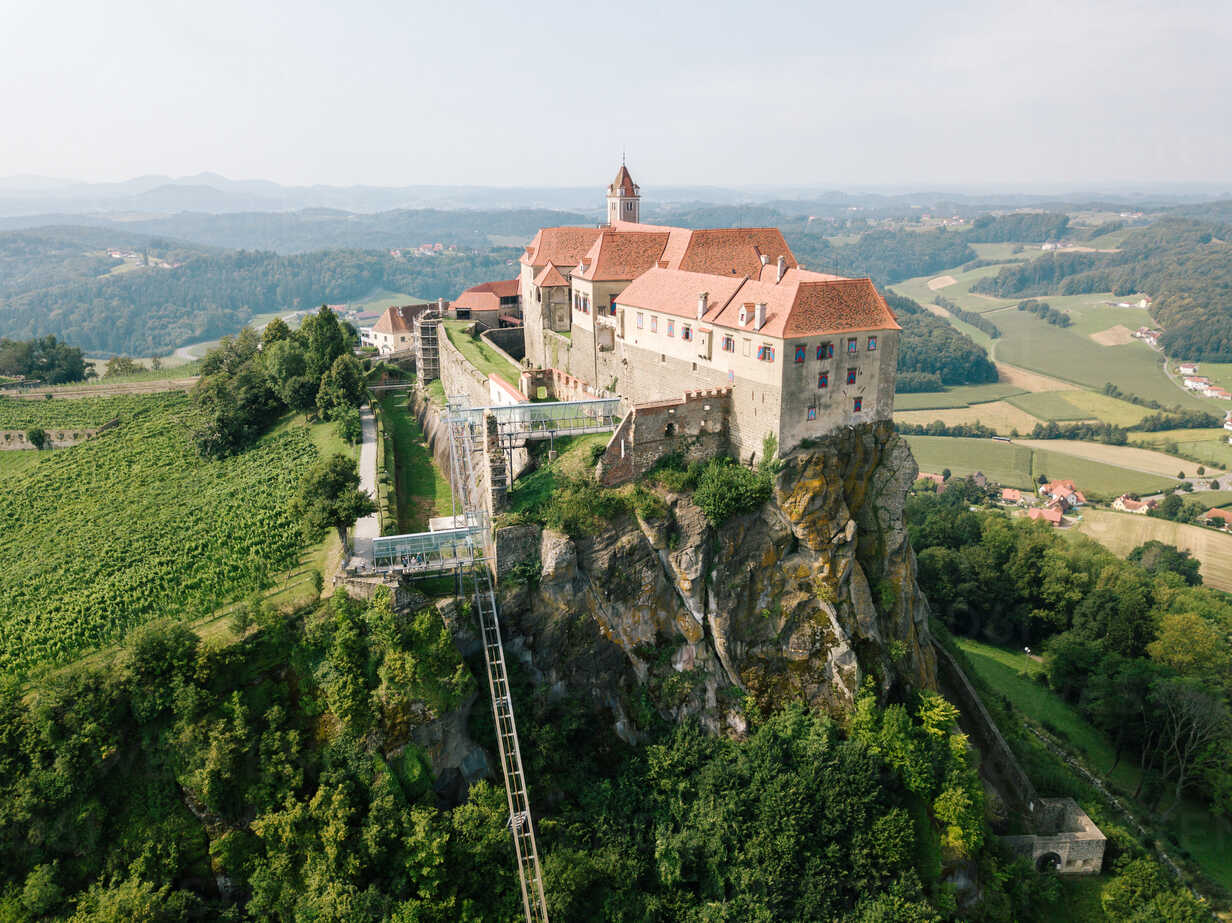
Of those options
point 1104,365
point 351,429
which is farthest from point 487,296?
point 1104,365

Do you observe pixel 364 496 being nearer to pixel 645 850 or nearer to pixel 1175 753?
pixel 645 850

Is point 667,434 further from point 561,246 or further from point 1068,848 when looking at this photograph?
point 1068,848

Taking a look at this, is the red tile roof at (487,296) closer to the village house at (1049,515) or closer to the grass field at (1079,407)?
the village house at (1049,515)

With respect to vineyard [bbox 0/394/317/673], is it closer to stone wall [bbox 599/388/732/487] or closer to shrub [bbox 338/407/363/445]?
shrub [bbox 338/407/363/445]

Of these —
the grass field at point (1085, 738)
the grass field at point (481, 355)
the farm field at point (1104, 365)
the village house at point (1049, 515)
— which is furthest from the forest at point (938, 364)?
the grass field at point (481, 355)

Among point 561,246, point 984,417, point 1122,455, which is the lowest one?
point 1122,455

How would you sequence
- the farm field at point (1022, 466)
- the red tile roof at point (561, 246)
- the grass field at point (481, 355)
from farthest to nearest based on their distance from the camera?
the farm field at point (1022, 466), the red tile roof at point (561, 246), the grass field at point (481, 355)

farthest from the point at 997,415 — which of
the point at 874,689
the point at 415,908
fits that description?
the point at 415,908
